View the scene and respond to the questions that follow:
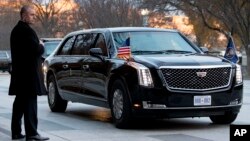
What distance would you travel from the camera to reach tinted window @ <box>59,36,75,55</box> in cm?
1253

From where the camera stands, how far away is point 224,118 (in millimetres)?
10469

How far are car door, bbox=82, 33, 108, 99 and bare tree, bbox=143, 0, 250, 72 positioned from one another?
88.4ft

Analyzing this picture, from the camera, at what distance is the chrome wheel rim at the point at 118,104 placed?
9.87m

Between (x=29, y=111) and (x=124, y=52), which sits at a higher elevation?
(x=124, y=52)

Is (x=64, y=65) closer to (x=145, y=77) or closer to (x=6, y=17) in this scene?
(x=145, y=77)

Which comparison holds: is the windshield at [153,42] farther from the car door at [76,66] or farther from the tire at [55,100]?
the tire at [55,100]

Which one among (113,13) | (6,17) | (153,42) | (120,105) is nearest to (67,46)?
(153,42)

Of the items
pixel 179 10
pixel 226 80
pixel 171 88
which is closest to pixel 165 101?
pixel 171 88

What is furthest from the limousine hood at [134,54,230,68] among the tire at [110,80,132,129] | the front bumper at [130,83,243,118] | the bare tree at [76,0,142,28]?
the bare tree at [76,0,142,28]

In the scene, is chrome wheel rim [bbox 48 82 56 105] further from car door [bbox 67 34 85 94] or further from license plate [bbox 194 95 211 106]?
license plate [bbox 194 95 211 106]

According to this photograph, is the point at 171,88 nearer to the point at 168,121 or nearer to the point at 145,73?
the point at 145,73

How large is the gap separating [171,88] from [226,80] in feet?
3.39

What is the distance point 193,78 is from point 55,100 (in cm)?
432

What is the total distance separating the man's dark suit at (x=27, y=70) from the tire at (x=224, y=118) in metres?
3.53
